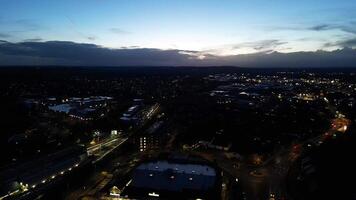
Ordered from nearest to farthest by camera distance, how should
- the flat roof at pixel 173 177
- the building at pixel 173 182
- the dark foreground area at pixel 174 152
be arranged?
the building at pixel 173 182
the flat roof at pixel 173 177
the dark foreground area at pixel 174 152

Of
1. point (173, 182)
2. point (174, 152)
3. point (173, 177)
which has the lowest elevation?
point (174, 152)

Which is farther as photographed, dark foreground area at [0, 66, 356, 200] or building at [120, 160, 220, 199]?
dark foreground area at [0, 66, 356, 200]

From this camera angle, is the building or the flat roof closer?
the building

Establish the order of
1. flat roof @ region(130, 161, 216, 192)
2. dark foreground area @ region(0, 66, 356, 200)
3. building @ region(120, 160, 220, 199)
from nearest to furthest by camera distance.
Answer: building @ region(120, 160, 220, 199), flat roof @ region(130, 161, 216, 192), dark foreground area @ region(0, 66, 356, 200)

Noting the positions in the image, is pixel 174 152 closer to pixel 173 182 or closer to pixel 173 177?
pixel 173 177

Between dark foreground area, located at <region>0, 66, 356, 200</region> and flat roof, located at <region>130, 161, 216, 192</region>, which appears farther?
dark foreground area, located at <region>0, 66, 356, 200</region>

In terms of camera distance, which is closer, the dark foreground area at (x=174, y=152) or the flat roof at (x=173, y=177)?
the flat roof at (x=173, y=177)

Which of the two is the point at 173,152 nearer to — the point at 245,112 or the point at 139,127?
the point at 139,127

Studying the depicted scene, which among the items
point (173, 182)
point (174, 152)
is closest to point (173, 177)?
point (173, 182)

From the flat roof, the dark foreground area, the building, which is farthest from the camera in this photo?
the dark foreground area

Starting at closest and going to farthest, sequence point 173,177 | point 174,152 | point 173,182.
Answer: point 173,182, point 173,177, point 174,152

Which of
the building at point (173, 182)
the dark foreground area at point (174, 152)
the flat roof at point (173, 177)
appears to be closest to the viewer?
the building at point (173, 182)
